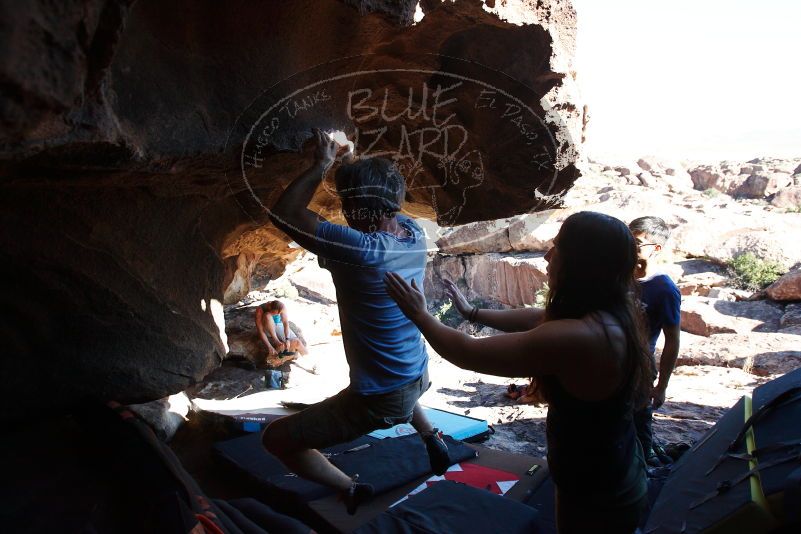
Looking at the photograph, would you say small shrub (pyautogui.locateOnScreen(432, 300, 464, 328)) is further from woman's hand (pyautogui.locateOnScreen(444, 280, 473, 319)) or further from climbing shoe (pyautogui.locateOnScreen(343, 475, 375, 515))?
woman's hand (pyautogui.locateOnScreen(444, 280, 473, 319))

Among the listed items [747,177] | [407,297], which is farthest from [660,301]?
[747,177]

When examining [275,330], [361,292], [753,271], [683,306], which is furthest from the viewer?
[753,271]

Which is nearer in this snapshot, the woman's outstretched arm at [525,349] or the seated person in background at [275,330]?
the woman's outstretched arm at [525,349]

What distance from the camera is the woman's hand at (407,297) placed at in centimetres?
150

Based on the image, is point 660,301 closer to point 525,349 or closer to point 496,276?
point 525,349

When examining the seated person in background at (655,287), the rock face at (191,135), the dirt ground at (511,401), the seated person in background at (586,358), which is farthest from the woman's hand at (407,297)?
the dirt ground at (511,401)

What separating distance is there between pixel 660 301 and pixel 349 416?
1.62 metres

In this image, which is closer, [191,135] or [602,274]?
[602,274]

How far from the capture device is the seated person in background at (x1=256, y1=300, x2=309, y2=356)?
7352 mm

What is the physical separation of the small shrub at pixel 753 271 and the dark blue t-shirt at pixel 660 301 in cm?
964

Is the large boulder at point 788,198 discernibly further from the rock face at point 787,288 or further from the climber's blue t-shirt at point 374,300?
the climber's blue t-shirt at point 374,300

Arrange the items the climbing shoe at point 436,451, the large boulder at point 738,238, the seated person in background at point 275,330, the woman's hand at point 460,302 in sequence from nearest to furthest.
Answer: the woman's hand at point 460,302
the climbing shoe at point 436,451
the seated person in background at point 275,330
the large boulder at point 738,238

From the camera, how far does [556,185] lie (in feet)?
10.0

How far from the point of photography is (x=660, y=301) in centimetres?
260
